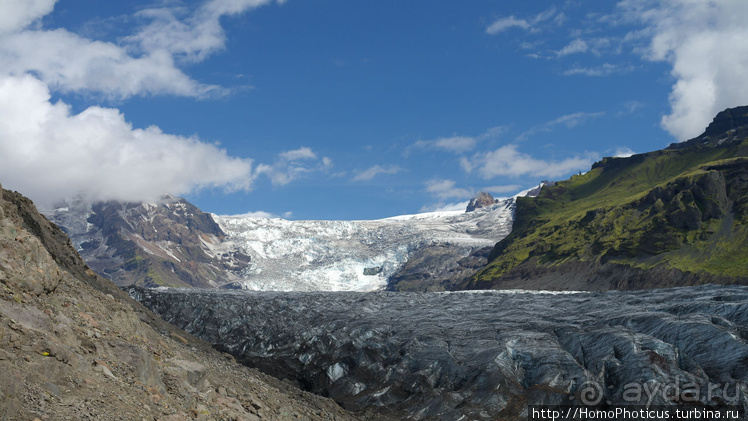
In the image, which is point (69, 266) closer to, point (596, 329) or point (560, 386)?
point (560, 386)

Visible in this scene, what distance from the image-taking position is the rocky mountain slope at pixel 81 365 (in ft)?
54.9

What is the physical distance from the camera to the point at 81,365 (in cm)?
1886

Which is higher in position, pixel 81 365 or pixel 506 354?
pixel 81 365

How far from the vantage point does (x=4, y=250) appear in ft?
72.7

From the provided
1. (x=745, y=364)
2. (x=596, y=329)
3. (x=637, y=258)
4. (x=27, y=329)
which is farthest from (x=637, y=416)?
(x=637, y=258)

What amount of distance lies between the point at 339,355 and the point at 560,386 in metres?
22.8

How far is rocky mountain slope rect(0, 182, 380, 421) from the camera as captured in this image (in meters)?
16.7

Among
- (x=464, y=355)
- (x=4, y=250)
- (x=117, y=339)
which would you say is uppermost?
(x=4, y=250)

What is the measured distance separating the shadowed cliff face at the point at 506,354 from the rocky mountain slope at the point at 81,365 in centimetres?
1567

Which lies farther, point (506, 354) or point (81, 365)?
point (506, 354)

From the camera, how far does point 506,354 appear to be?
1671 inches

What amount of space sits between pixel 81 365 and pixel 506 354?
3098 centimetres

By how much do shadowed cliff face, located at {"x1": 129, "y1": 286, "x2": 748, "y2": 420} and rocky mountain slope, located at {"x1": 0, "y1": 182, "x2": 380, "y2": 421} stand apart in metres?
15.7

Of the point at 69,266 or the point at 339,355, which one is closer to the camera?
the point at 69,266
